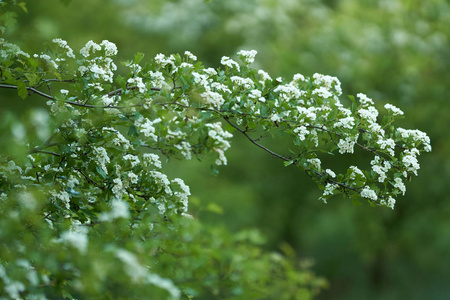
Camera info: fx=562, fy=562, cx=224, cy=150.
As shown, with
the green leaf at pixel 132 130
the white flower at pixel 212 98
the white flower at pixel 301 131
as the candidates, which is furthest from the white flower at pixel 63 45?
the white flower at pixel 301 131

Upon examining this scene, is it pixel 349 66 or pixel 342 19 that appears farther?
pixel 342 19

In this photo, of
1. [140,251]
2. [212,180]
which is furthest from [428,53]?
[140,251]

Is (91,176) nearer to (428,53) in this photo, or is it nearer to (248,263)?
(248,263)

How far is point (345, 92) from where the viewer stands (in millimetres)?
12281

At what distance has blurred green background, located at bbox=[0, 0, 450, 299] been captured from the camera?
12.1m

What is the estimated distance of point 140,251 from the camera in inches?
85.7

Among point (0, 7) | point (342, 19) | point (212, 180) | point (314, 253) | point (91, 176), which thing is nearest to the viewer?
point (0, 7)

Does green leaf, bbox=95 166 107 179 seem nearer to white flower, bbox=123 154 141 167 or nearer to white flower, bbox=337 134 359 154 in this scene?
white flower, bbox=123 154 141 167

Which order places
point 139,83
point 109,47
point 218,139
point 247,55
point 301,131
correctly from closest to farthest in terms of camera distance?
point 218,139 → point 139,83 → point 301,131 → point 109,47 → point 247,55

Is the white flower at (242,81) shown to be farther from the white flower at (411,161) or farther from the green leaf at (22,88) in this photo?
the green leaf at (22,88)

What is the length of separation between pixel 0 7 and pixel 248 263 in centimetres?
355

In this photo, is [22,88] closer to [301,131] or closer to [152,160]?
[152,160]

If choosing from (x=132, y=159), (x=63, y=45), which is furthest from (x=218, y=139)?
(x=63, y=45)

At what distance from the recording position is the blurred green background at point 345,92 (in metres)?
12.1
